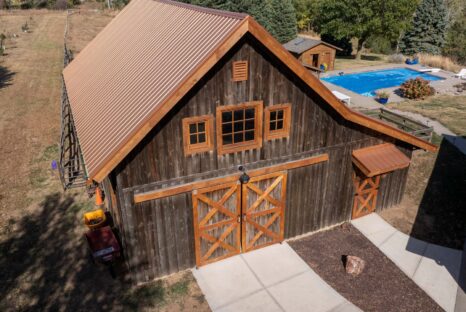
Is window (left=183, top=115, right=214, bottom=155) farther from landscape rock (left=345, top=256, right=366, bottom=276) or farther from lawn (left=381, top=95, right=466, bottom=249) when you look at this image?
lawn (left=381, top=95, right=466, bottom=249)

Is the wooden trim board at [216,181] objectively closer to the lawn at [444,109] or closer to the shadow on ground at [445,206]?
the shadow on ground at [445,206]

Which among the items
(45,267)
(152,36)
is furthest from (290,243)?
(152,36)

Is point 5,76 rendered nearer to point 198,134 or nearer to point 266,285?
point 198,134

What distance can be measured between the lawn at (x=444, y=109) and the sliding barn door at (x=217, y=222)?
60.7ft

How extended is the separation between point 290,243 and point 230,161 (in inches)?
174

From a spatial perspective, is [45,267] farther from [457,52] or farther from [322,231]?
[457,52]

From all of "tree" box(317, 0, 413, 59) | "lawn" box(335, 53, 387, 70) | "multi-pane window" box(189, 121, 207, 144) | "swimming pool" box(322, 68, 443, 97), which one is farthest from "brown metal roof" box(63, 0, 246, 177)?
"tree" box(317, 0, 413, 59)

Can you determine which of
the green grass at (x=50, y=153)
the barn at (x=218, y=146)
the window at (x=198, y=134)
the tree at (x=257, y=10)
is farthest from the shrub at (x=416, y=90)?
the green grass at (x=50, y=153)

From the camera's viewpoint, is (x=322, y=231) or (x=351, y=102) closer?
(x=322, y=231)

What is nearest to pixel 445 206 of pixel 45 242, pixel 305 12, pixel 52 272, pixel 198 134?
pixel 198 134

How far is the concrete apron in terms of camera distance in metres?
11.6

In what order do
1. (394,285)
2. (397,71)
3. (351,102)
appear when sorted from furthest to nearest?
1. (397,71)
2. (351,102)
3. (394,285)

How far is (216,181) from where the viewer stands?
39.6ft

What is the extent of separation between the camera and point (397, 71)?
44.9m
